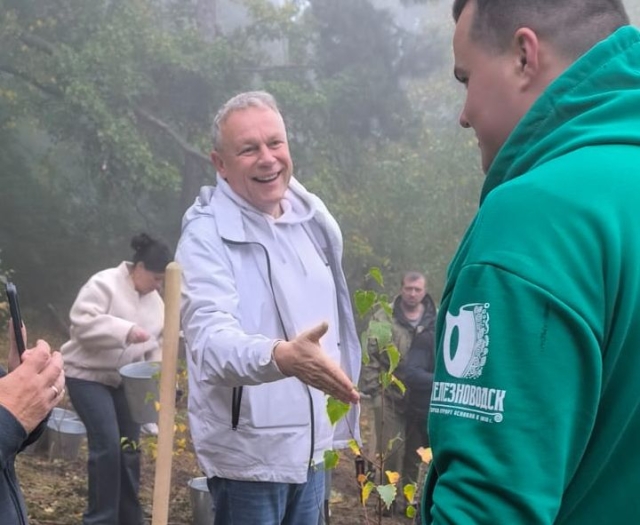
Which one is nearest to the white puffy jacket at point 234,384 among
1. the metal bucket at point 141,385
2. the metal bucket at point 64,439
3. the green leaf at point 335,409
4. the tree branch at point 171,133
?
the green leaf at point 335,409

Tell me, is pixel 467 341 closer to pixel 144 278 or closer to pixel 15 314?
pixel 15 314

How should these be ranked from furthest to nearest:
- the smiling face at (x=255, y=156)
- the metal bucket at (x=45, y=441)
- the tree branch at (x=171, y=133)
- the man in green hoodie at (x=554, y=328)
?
1. the tree branch at (x=171, y=133)
2. the metal bucket at (x=45, y=441)
3. the smiling face at (x=255, y=156)
4. the man in green hoodie at (x=554, y=328)

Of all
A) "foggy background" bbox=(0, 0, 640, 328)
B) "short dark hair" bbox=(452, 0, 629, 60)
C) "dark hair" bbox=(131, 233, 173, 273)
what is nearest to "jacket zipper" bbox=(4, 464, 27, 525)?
"short dark hair" bbox=(452, 0, 629, 60)

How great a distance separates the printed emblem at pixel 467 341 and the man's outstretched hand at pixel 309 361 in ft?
3.56

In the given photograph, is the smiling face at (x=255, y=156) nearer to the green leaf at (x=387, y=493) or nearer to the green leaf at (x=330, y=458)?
the green leaf at (x=330, y=458)

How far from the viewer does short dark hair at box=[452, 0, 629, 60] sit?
842 millimetres

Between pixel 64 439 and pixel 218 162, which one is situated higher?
pixel 218 162

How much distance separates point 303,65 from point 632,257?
11.8 meters

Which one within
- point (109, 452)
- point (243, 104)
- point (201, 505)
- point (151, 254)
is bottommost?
point (201, 505)

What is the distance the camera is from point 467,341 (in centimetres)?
74

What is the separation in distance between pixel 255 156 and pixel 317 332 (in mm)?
658

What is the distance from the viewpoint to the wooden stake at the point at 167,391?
2.13 metres

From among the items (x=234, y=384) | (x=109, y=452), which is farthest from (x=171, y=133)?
(x=234, y=384)

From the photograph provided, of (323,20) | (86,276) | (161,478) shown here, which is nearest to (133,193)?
(86,276)
